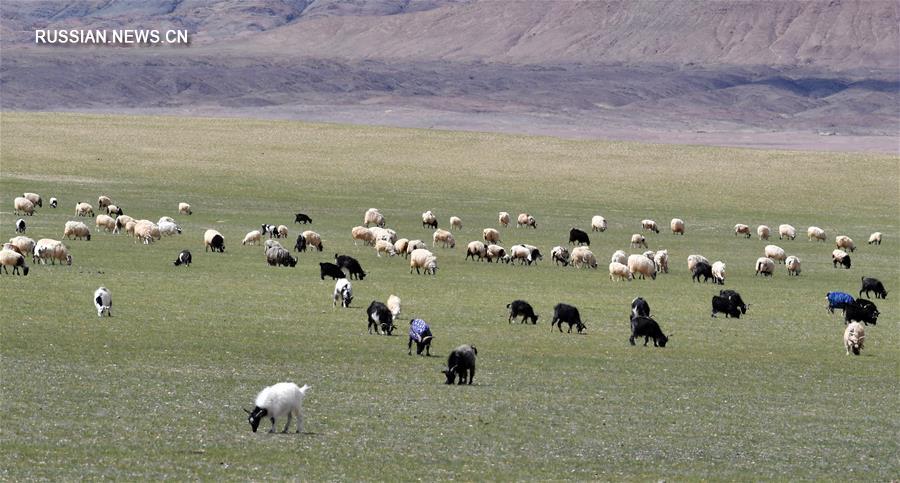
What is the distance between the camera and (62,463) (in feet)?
43.9

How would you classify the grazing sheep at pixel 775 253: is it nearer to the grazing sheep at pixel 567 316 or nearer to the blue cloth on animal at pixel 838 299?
the blue cloth on animal at pixel 838 299

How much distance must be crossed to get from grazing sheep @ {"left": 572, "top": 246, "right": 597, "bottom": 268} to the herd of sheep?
0.03 metres

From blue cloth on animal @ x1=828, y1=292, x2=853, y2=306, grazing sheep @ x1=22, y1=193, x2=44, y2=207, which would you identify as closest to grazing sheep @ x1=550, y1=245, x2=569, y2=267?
blue cloth on animal @ x1=828, y1=292, x2=853, y2=306

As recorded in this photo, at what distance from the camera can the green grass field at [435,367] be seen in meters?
14.6

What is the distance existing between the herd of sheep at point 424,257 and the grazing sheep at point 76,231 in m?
0.03

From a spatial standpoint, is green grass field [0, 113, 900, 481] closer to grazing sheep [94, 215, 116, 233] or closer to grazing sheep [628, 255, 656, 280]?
grazing sheep [628, 255, 656, 280]

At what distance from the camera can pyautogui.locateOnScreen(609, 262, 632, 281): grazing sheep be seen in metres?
36.3

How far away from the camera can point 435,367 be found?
21.0 m

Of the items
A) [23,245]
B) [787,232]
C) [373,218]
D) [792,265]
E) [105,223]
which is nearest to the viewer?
[23,245]

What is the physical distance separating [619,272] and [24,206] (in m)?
25.0

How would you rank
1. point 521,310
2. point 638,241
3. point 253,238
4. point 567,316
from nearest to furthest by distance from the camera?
point 567,316 < point 521,310 < point 253,238 < point 638,241

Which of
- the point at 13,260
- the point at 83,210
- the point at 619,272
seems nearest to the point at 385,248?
the point at 619,272

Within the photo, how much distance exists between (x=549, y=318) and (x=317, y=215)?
28619mm

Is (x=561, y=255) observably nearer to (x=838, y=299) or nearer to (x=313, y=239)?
(x=313, y=239)
